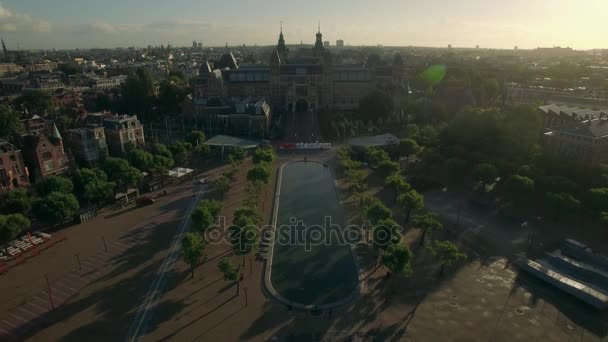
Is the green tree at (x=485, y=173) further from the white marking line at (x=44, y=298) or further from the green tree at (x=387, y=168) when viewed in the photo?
the white marking line at (x=44, y=298)

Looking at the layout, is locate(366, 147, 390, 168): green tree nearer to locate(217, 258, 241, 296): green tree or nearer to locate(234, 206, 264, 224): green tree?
locate(234, 206, 264, 224): green tree

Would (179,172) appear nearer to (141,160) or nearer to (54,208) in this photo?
(141,160)

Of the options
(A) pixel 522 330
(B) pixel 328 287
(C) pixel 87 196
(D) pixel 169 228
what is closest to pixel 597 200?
(A) pixel 522 330

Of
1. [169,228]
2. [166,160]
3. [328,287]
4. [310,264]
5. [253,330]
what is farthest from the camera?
[166,160]

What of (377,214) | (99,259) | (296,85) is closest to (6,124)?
(99,259)

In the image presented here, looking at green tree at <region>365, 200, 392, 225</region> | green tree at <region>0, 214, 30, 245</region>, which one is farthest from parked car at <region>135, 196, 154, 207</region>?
green tree at <region>365, 200, 392, 225</region>

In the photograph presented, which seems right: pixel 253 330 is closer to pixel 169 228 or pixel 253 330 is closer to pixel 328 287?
pixel 328 287

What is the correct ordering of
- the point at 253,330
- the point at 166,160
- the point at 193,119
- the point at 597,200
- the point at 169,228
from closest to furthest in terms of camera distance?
the point at 253,330, the point at 597,200, the point at 169,228, the point at 166,160, the point at 193,119
